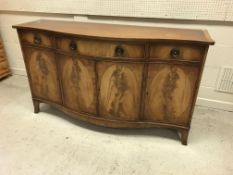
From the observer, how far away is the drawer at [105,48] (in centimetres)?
138

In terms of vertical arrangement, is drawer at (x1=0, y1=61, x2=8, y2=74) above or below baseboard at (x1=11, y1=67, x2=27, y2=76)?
above

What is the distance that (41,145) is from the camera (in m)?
1.67

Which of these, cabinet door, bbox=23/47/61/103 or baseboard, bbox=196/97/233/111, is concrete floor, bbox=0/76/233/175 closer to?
baseboard, bbox=196/97/233/111

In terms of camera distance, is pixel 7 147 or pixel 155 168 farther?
pixel 7 147

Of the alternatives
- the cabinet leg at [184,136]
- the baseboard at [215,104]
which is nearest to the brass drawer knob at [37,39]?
the cabinet leg at [184,136]

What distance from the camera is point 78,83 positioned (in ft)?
5.41

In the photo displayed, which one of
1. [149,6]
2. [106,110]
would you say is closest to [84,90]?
[106,110]

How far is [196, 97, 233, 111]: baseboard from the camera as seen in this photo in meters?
2.08

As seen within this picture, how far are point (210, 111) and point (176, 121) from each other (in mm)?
739

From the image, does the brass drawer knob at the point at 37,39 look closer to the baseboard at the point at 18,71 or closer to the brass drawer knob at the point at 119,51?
the brass drawer knob at the point at 119,51

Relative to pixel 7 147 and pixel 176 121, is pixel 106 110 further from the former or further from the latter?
pixel 7 147

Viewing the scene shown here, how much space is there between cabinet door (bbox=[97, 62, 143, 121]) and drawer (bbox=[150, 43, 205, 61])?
153mm

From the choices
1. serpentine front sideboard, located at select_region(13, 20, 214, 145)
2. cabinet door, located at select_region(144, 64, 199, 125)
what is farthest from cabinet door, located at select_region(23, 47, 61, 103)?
cabinet door, located at select_region(144, 64, 199, 125)

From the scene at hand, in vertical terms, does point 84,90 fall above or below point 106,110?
above
